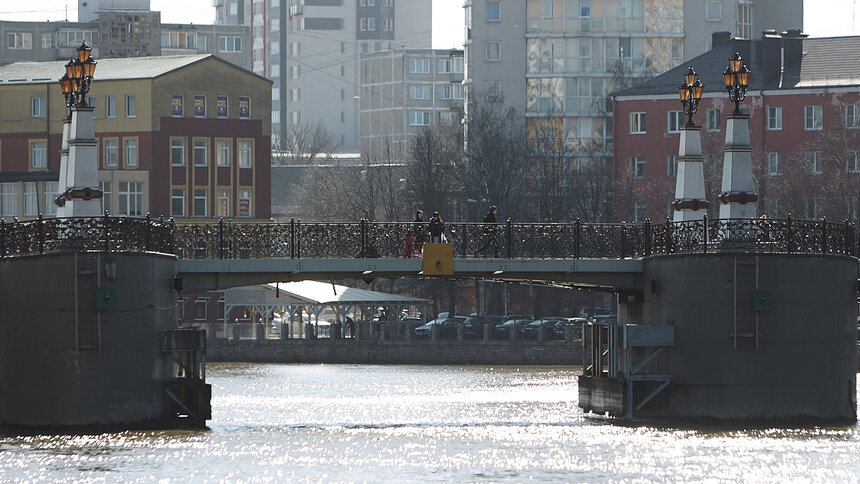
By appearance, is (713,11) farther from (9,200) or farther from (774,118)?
(9,200)

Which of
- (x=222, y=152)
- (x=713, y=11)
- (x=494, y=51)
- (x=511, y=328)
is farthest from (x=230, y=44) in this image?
(x=511, y=328)

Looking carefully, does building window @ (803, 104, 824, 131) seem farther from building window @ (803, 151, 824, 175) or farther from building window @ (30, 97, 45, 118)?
building window @ (30, 97, 45, 118)

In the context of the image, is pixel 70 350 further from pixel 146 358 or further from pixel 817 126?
pixel 817 126

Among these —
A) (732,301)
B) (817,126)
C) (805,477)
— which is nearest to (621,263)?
(732,301)

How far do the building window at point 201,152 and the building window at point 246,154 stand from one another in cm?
209

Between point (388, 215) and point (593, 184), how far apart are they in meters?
11.5

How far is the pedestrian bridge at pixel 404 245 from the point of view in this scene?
46.2 metres

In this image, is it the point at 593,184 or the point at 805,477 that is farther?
the point at 593,184

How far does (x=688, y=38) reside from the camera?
422 ft

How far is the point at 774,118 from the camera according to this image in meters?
101

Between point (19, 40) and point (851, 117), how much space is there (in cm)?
8977

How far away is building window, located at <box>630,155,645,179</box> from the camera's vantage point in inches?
4205

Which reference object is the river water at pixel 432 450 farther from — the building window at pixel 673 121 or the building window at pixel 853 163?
the building window at pixel 673 121

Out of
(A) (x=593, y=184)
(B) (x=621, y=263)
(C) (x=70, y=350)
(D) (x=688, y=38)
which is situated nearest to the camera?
(C) (x=70, y=350)
